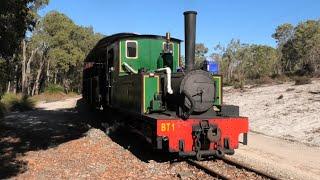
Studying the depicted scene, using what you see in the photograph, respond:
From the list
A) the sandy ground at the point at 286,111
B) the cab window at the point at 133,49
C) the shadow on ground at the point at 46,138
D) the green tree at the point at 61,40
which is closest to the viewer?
the shadow on ground at the point at 46,138

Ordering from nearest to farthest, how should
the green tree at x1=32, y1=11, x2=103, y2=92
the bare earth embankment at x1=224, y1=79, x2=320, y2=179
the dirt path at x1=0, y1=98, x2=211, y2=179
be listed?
the dirt path at x1=0, y1=98, x2=211, y2=179
the bare earth embankment at x1=224, y1=79, x2=320, y2=179
the green tree at x1=32, y1=11, x2=103, y2=92

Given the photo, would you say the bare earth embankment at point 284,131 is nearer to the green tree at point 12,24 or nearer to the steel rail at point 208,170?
the steel rail at point 208,170

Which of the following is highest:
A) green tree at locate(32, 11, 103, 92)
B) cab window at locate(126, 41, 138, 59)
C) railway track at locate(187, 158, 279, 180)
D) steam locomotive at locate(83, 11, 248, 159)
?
green tree at locate(32, 11, 103, 92)

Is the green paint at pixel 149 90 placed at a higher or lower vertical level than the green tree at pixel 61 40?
lower

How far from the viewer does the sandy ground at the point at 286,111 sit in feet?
61.1

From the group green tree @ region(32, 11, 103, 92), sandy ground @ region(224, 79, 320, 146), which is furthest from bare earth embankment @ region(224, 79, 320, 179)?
green tree @ region(32, 11, 103, 92)

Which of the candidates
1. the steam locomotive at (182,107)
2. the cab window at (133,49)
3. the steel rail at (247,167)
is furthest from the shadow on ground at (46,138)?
the cab window at (133,49)

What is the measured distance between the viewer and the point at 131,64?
1531cm

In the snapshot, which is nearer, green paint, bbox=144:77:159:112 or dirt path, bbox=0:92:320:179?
dirt path, bbox=0:92:320:179

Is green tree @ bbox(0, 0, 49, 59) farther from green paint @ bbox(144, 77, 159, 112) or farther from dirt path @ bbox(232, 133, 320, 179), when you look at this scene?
dirt path @ bbox(232, 133, 320, 179)

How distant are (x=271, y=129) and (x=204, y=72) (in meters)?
8.67

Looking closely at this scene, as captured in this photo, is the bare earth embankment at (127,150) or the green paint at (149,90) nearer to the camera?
the bare earth embankment at (127,150)

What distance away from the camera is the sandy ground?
18.6 m

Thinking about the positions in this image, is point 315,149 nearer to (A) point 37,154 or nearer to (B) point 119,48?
(B) point 119,48
